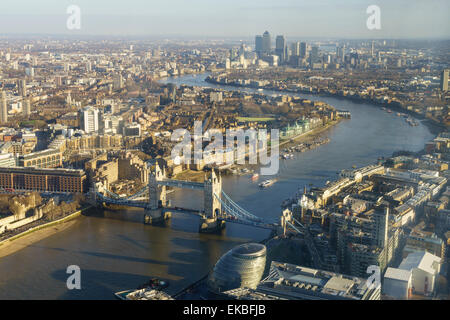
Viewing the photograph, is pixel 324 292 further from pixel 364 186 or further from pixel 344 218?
pixel 364 186

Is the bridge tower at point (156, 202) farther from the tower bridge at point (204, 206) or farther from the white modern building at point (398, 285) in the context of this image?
the white modern building at point (398, 285)

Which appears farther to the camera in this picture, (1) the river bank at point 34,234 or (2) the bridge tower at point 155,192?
(2) the bridge tower at point 155,192

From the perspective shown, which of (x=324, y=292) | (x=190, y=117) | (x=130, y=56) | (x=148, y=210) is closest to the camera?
(x=324, y=292)

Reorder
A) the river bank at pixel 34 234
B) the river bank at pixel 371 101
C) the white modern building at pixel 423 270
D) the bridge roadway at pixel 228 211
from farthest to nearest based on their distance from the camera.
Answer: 1. the river bank at pixel 371 101
2. the bridge roadway at pixel 228 211
3. the river bank at pixel 34 234
4. the white modern building at pixel 423 270

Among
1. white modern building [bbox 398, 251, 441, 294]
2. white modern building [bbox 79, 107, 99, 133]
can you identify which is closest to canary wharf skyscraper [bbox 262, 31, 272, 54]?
white modern building [bbox 79, 107, 99, 133]

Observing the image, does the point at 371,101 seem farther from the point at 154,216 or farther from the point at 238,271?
the point at 238,271

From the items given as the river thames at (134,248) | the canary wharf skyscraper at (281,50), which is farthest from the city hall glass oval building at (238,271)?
the canary wharf skyscraper at (281,50)
